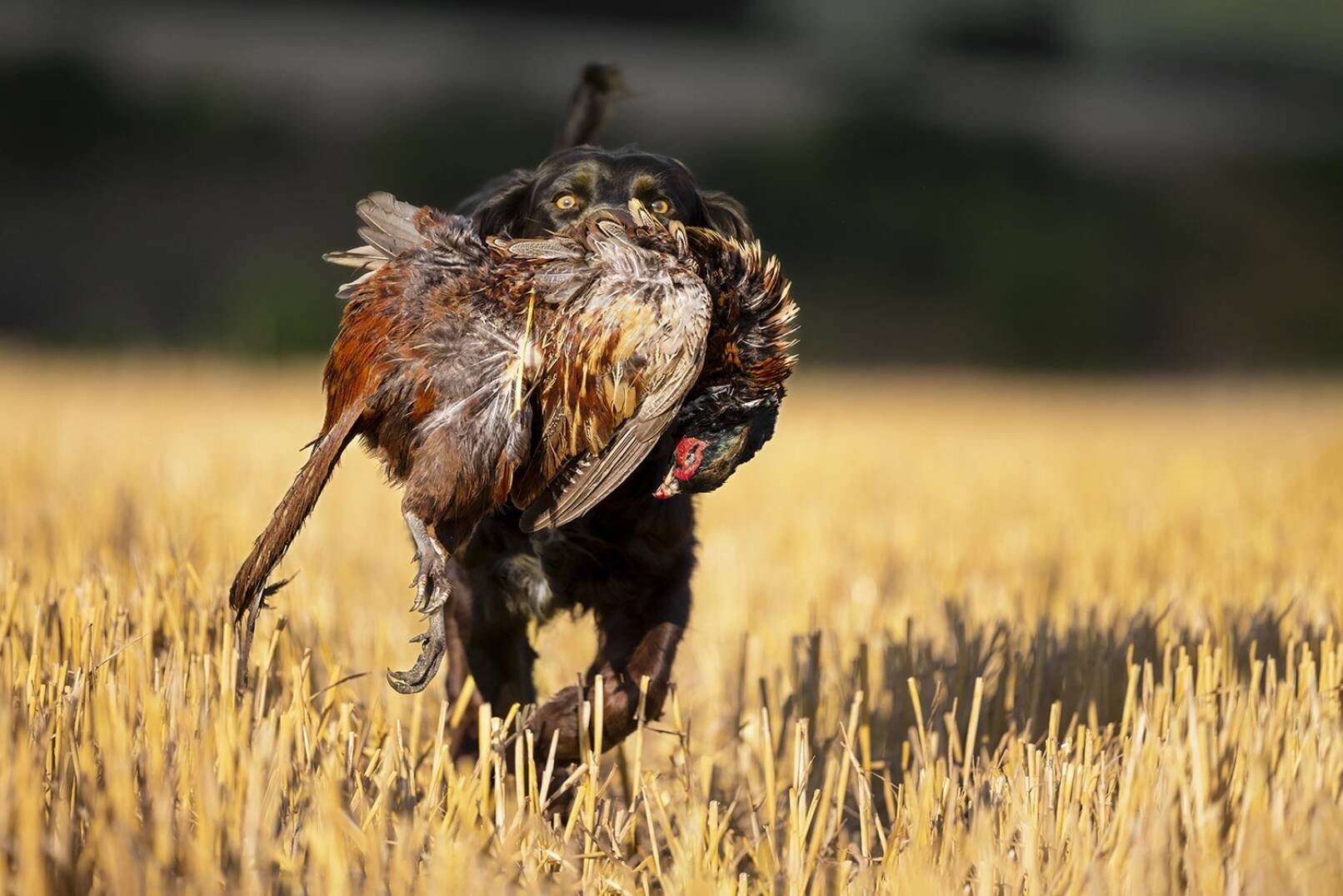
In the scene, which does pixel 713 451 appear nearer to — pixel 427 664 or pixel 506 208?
pixel 427 664

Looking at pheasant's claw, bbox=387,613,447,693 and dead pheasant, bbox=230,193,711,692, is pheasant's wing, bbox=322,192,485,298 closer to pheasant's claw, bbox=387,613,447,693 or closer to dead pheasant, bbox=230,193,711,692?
dead pheasant, bbox=230,193,711,692

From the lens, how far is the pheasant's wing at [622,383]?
2105mm

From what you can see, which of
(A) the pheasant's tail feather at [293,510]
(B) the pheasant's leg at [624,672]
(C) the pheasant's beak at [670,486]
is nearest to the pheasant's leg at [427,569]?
(A) the pheasant's tail feather at [293,510]

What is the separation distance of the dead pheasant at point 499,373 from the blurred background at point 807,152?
12440 mm

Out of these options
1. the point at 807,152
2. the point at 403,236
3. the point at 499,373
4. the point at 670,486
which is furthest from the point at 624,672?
the point at 807,152

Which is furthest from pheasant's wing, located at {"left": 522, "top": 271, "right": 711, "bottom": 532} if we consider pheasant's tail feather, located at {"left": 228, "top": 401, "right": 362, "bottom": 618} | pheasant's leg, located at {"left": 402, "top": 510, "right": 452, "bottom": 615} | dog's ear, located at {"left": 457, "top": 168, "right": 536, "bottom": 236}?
dog's ear, located at {"left": 457, "top": 168, "right": 536, "bottom": 236}

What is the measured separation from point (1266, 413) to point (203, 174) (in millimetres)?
12524

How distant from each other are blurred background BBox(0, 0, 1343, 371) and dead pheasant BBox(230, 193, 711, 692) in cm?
1244

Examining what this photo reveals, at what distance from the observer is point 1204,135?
19328 millimetres

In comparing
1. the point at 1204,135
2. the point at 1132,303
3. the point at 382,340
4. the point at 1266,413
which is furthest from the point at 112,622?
the point at 1204,135

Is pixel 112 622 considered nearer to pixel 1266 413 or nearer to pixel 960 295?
pixel 1266 413

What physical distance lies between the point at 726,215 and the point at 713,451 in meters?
0.92

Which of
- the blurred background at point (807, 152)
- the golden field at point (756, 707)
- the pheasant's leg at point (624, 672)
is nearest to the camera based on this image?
the golden field at point (756, 707)

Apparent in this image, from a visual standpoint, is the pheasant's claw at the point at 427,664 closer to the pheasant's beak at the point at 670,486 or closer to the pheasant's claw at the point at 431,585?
the pheasant's claw at the point at 431,585
